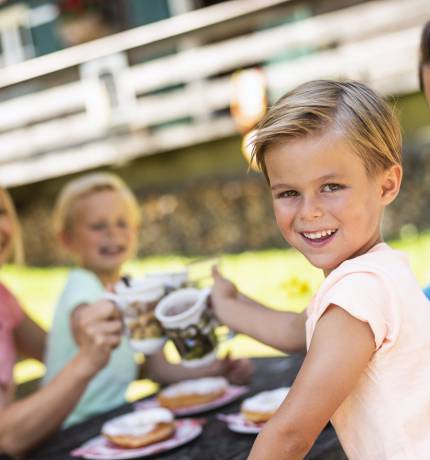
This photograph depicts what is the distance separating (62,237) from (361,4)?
21.2ft

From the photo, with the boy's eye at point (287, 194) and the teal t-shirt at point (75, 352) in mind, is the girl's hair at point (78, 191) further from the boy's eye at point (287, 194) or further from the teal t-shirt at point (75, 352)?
the boy's eye at point (287, 194)

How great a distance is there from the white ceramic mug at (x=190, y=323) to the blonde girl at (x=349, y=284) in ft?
1.68

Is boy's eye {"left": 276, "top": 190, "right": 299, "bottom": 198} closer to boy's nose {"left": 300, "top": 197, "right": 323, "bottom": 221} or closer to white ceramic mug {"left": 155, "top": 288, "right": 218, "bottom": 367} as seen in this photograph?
boy's nose {"left": 300, "top": 197, "right": 323, "bottom": 221}

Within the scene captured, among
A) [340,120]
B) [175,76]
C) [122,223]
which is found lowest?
[122,223]

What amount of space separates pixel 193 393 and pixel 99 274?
2.70 ft

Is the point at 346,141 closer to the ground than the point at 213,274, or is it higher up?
higher up

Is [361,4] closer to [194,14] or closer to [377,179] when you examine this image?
[194,14]

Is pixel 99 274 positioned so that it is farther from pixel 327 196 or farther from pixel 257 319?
pixel 327 196

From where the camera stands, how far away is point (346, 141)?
134 centimetres

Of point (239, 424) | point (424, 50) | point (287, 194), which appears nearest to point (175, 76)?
point (424, 50)

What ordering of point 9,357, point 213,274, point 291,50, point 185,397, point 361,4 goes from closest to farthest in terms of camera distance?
point 213,274 < point 185,397 < point 9,357 < point 361,4 < point 291,50

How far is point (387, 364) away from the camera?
4.29 ft

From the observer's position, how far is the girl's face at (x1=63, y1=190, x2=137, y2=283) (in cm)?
284

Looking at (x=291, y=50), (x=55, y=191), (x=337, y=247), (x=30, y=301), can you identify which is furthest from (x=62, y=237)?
(x=55, y=191)
